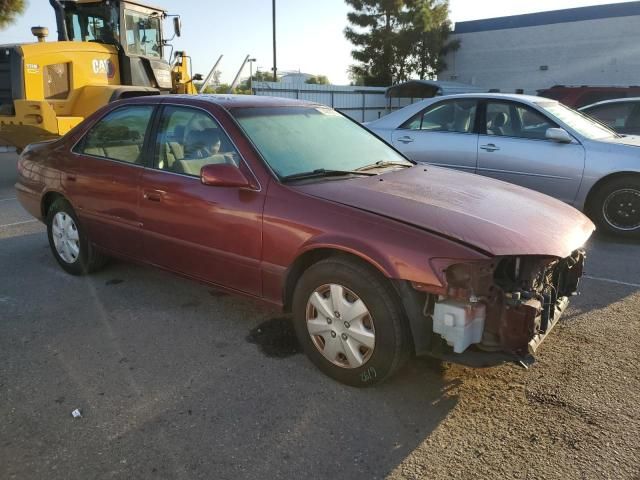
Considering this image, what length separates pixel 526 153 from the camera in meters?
6.24

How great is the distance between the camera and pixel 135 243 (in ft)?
13.4

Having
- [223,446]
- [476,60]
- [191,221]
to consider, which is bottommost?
[223,446]

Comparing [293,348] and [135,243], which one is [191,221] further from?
[293,348]

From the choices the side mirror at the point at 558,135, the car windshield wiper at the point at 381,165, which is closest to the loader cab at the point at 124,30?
the side mirror at the point at 558,135

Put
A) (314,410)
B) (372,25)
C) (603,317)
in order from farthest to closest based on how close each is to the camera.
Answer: (372,25) → (603,317) → (314,410)

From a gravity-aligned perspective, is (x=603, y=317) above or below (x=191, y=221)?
below

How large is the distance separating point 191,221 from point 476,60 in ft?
95.0

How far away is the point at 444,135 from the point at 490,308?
4587 mm

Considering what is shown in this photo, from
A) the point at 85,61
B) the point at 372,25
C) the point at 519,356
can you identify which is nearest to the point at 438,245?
the point at 519,356

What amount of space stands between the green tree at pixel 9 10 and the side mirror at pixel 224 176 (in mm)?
26298

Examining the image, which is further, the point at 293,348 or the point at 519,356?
the point at 293,348

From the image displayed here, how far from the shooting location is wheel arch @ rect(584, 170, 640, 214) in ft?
19.3

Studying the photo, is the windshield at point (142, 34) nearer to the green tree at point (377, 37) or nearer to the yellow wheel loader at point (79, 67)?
the yellow wheel loader at point (79, 67)

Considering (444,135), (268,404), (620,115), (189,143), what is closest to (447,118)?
(444,135)
